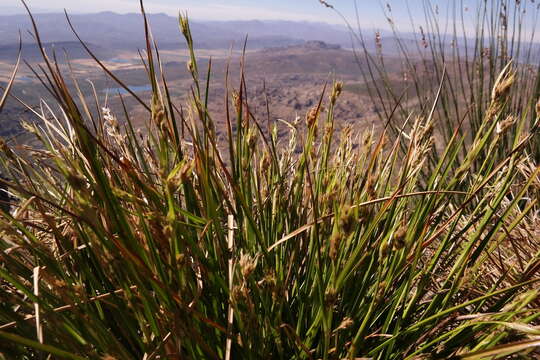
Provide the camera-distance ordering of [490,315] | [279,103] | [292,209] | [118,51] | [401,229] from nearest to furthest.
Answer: [401,229] → [490,315] → [292,209] → [279,103] → [118,51]

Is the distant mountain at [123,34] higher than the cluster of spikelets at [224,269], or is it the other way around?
the distant mountain at [123,34]

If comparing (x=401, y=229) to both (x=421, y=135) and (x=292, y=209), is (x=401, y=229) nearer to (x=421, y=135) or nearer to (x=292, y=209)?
(x=421, y=135)

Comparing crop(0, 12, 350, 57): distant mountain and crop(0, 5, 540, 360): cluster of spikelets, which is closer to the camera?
crop(0, 5, 540, 360): cluster of spikelets

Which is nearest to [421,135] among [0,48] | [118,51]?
[0,48]

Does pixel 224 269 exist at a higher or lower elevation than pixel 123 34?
Result: lower

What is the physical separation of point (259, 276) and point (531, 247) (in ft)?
2.43

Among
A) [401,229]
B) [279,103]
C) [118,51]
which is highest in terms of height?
[118,51]

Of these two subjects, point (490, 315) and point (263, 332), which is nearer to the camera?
point (490, 315)

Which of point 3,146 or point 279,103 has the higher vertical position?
point 3,146

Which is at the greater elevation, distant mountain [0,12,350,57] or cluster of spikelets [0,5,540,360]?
distant mountain [0,12,350,57]

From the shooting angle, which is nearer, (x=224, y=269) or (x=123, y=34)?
(x=224, y=269)

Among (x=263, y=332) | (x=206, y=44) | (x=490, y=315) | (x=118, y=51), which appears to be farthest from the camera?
(x=206, y=44)

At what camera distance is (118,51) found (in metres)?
97.4

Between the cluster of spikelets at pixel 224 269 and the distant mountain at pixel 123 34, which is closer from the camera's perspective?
the cluster of spikelets at pixel 224 269
